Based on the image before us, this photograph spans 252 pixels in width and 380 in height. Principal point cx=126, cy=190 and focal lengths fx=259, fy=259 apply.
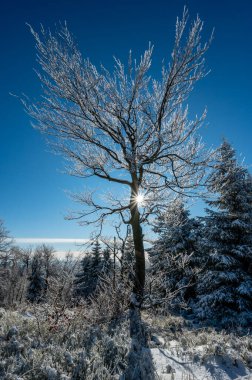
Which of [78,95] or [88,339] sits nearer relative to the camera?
[88,339]

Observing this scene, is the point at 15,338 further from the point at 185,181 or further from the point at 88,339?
the point at 185,181

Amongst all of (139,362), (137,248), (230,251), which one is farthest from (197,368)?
(230,251)

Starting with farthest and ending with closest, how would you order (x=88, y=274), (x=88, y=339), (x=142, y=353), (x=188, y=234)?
(x=88, y=274) → (x=188, y=234) → (x=88, y=339) → (x=142, y=353)

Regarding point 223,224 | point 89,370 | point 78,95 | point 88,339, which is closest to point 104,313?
point 88,339

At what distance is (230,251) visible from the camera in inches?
539

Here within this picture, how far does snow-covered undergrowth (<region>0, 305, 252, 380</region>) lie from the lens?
117 inches

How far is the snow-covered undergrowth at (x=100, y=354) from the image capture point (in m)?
2.97

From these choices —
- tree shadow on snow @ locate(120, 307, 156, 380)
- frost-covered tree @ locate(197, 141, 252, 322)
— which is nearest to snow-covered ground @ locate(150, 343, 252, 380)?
tree shadow on snow @ locate(120, 307, 156, 380)

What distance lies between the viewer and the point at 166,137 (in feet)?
22.0

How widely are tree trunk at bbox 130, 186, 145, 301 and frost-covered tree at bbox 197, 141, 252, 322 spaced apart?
261 inches

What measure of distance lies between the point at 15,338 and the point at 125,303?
→ 2908 millimetres

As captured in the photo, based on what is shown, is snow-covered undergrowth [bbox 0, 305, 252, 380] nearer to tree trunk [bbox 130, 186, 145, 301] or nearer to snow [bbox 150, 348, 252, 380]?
snow [bbox 150, 348, 252, 380]

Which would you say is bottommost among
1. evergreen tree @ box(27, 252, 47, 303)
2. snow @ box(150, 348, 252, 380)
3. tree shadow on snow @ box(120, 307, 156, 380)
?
snow @ box(150, 348, 252, 380)

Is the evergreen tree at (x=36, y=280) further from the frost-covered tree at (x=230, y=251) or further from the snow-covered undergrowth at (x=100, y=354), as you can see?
the snow-covered undergrowth at (x=100, y=354)
